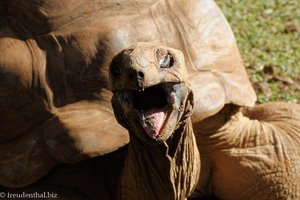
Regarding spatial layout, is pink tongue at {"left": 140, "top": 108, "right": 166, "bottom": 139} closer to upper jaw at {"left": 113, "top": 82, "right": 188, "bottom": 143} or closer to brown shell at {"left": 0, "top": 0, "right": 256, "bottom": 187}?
upper jaw at {"left": 113, "top": 82, "right": 188, "bottom": 143}

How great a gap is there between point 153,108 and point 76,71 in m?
0.77

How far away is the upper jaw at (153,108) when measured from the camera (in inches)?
86.3

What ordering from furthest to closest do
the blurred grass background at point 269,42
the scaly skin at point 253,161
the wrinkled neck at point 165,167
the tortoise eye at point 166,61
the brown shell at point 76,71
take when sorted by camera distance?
the blurred grass background at point 269,42 < the scaly skin at point 253,161 < the brown shell at point 76,71 < the wrinkled neck at point 165,167 < the tortoise eye at point 166,61

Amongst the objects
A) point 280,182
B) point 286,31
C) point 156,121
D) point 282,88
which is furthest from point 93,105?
point 286,31

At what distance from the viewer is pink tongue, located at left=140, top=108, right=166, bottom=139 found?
2.18m

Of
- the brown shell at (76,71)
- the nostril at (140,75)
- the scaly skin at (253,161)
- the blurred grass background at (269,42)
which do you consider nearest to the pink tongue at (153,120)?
the nostril at (140,75)

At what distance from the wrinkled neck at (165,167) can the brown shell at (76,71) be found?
23cm

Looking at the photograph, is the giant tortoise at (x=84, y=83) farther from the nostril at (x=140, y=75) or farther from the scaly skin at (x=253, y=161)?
the nostril at (x=140, y=75)

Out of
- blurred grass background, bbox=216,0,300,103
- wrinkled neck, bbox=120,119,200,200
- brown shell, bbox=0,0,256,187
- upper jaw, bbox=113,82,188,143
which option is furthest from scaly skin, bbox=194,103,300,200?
blurred grass background, bbox=216,0,300,103

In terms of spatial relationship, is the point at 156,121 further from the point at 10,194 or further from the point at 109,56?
the point at 10,194

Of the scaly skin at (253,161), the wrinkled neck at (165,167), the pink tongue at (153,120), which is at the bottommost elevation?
the scaly skin at (253,161)

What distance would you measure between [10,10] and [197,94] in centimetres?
96

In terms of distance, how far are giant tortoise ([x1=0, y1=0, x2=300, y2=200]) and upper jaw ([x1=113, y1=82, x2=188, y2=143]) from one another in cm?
50

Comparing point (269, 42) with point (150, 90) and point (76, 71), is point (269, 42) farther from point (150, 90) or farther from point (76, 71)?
point (150, 90)
